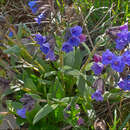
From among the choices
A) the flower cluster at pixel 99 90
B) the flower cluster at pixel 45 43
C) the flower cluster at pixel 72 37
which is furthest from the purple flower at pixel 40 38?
the flower cluster at pixel 99 90

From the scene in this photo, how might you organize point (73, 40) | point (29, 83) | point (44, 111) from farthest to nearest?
point (29, 83), point (44, 111), point (73, 40)

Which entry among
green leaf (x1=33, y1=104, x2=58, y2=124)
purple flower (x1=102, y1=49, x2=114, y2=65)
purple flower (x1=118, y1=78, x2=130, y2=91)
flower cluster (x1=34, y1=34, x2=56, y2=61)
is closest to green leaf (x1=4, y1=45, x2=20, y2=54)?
flower cluster (x1=34, y1=34, x2=56, y2=61)

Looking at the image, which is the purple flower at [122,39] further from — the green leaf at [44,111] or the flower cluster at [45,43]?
the green leaf at [44,111]

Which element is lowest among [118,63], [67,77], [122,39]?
[67,77]

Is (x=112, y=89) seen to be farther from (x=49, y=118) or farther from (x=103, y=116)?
(x=49, y=118)

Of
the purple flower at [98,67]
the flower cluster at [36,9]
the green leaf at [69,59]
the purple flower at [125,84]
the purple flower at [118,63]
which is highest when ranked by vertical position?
the flower cluster at [36,9]

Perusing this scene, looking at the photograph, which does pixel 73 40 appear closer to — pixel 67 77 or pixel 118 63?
pixel 118 63

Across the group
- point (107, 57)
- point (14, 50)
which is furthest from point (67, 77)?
point (107, 57)

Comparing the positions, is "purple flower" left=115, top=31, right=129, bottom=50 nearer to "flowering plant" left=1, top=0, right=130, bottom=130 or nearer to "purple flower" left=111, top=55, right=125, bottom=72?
"flowering plant" left=1, top=0, right=130, bottom=130

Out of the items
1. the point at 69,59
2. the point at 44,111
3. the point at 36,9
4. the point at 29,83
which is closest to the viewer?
the point at 44,111

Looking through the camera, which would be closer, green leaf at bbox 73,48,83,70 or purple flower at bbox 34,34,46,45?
purple flower at bbox 34,34,46,45

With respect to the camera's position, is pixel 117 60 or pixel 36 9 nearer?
pixel 117 60

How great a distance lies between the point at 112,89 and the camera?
2279 millimetres

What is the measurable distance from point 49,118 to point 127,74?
929mm
